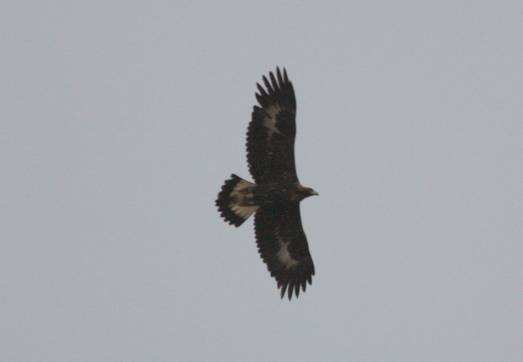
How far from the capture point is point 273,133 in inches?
527

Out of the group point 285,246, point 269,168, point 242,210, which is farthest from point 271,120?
point 285,246

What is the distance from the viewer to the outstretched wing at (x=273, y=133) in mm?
13266

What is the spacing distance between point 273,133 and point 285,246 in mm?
2142

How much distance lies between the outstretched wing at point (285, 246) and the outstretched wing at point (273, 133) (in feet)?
2.45

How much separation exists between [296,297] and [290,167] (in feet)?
8.40

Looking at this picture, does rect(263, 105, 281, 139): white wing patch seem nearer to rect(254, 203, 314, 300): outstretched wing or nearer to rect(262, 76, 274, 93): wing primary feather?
rect(262, 76, 274, 93): wing primary feather

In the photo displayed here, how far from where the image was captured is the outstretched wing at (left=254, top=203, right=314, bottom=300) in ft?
46.0

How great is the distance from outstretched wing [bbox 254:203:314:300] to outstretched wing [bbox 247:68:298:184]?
2.45 ft

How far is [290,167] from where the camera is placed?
13.5m

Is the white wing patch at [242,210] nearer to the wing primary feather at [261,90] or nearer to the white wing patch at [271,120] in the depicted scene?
the white wing patch at [271,120]

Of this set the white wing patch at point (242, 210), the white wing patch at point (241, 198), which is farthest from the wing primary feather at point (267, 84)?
the white wing patch at point (242, 210)

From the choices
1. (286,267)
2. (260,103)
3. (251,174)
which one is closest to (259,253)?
(286,267)

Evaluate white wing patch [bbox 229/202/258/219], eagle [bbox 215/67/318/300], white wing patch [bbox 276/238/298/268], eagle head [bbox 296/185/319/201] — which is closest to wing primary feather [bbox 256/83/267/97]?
eagle [bbox 215/67/318/300]

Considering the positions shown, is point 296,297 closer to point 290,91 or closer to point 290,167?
point 290,167
